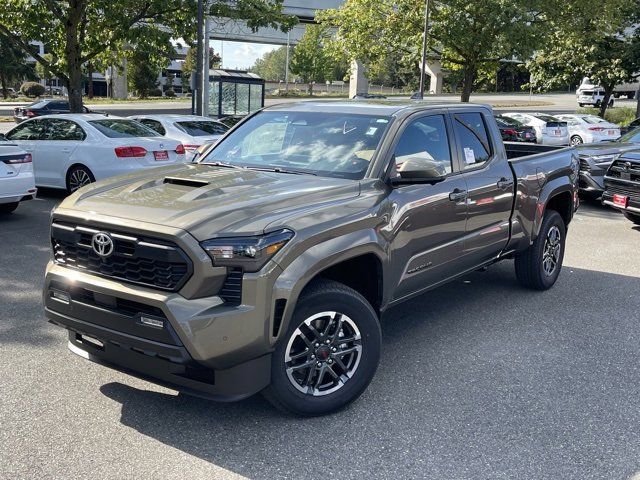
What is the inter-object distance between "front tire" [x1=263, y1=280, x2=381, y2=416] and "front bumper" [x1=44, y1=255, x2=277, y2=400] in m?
0.17

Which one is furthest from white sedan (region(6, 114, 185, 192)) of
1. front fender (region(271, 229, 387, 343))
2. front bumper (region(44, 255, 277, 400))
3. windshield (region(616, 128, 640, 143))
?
windshield (region(616, 128, 640, 143))

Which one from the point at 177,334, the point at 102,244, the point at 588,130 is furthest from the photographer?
the point at 588,130

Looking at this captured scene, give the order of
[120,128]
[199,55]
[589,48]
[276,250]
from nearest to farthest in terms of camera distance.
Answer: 1. [276,250]
2. [120,128]
3. [199,55]
4. [589,48]

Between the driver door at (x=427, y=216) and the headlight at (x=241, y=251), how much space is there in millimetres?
1148

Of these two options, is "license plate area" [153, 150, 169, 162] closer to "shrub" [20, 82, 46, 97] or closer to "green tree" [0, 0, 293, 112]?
"green tree" [0, 0, 293, 112]

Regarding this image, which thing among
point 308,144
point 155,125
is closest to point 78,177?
point 155,125

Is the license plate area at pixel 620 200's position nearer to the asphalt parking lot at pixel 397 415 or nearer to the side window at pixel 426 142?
the asphalt parking lot at pixel 397 415

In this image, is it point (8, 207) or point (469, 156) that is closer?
point (469, 156)

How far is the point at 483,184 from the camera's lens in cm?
541

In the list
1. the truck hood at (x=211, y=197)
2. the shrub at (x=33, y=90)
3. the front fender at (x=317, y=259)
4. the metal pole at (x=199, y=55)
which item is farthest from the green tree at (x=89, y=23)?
the shrub at (x=33, y=90)

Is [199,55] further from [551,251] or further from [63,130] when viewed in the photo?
[551,251]

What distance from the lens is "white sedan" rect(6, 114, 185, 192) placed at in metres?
10.8

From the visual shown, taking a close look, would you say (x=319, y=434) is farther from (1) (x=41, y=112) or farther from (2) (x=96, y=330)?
(1) (x=41, y=112)

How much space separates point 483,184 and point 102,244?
3.14 m
